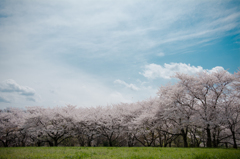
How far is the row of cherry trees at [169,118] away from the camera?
22.5 metres

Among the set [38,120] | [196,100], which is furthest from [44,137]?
[196,100]

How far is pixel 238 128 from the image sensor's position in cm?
2402

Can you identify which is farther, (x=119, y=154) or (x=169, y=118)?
(x=169, y=118)

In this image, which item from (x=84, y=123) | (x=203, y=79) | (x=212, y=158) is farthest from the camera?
(x=84, y=123)

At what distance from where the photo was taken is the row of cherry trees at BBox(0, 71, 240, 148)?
73.7ft

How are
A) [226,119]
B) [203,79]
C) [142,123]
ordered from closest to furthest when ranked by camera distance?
[226,119] → [203,79] → [142,123]

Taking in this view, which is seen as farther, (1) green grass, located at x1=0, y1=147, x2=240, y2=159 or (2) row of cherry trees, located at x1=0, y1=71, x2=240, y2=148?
(2) row of cherry trees, located at x1=0, y1=71, x2=240, y2=148

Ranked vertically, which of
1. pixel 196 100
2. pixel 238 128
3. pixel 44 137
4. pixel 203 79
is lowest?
pixel 44 137

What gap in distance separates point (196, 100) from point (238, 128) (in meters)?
8.86

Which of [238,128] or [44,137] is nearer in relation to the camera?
[238,128]

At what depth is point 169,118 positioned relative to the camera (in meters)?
24.8

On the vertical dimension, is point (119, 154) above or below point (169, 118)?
below

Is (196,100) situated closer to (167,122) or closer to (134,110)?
(167,122)

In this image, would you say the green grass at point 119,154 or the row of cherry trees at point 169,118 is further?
the row of cherry trees at point 169,118
